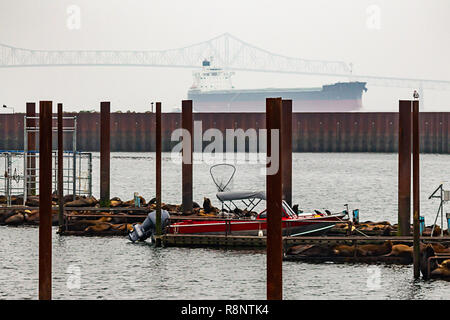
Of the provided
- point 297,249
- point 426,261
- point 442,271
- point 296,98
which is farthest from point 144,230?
point 296,98

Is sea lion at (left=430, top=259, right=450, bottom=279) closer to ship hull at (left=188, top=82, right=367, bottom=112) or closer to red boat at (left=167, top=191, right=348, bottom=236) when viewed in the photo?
red boat at (left=167, top=191, right=348, bottom=236)

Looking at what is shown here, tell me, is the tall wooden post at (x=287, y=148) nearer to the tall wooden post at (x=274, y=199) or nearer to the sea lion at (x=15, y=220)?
the sea lion at (x=15, y=220)

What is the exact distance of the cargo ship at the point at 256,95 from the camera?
16900 centimetres

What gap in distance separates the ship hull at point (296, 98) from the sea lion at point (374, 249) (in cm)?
14111

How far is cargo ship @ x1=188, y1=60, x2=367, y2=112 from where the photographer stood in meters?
169

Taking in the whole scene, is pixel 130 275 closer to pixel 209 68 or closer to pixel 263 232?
pixel 263 232

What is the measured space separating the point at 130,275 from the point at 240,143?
72.1 meters

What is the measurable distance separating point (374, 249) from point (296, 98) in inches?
6046

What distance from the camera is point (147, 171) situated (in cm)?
6869

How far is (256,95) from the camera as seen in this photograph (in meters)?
177

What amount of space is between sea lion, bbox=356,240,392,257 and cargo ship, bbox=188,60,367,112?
141110 millimetres

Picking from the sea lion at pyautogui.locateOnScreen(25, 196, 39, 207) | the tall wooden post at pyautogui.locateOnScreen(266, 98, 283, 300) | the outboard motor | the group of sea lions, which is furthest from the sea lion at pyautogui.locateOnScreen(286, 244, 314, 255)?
the sea lion at pyautogui.locateOnScreen(25, 196, 39, 207)

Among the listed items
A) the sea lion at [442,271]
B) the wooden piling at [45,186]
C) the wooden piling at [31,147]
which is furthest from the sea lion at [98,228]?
the wooden piling at [45,186]
